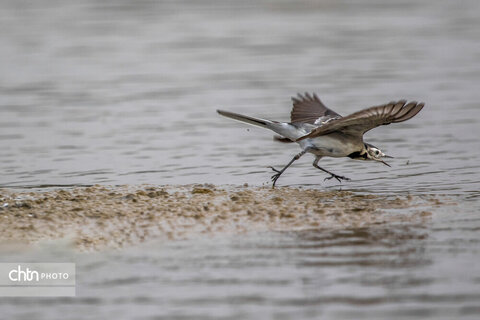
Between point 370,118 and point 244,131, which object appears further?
point 244,131

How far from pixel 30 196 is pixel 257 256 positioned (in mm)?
3628

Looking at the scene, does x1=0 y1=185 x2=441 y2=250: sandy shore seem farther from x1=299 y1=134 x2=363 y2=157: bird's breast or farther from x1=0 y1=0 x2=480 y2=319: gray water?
x1=299 y1=134 x2=363 y2=157: bird's breast

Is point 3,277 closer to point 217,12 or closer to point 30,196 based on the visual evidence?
point 30,196

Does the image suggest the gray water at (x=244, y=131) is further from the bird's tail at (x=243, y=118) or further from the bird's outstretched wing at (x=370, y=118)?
the bird's tail at (x=243, y=118)

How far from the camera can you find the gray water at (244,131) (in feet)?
23.3

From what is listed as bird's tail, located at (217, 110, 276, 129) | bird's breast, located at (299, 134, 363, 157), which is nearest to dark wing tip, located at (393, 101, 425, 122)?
bird's breast, located at (299, 134, 363, 157)

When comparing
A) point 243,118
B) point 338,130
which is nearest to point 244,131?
point 338,130

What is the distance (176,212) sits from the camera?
9.51 m

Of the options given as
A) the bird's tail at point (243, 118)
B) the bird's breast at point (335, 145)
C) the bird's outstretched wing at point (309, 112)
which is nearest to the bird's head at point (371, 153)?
the bird's breast at point (335, 145)

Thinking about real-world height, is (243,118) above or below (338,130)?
above

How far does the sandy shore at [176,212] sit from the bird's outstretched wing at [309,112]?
54.1 inches

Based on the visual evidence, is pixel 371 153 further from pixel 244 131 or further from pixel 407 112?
pixel 244 131

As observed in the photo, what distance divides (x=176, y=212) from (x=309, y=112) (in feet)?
10.6

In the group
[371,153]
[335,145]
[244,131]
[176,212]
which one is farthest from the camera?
[244,131]
